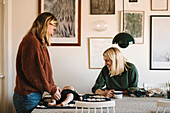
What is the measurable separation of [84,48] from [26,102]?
2072 millimetres

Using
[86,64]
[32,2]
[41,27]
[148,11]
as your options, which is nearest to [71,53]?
[86,64]

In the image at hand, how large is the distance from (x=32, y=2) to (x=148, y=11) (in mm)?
1911

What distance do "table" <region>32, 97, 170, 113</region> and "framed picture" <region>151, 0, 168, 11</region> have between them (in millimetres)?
1821

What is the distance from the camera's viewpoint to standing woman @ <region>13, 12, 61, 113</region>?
2.19 meters

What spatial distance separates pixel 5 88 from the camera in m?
3.92

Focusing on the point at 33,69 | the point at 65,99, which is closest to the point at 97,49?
the point at 65,99

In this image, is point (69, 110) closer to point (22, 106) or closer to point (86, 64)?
point (22, 106)

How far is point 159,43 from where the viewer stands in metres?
4.15

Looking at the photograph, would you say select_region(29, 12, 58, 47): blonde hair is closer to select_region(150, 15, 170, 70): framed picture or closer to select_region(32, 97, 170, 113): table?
select_region(32, 97, 170, 113): table

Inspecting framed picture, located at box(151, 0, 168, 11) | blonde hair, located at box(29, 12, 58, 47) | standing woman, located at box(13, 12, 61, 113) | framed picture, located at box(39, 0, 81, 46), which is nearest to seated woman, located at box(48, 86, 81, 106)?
standing woman, located at box(13, 12, 61, 113)

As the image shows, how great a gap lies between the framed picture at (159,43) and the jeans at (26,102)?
2.44m

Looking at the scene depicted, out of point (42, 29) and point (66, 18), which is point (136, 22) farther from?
point (42, 29)

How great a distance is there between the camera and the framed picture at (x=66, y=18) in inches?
163

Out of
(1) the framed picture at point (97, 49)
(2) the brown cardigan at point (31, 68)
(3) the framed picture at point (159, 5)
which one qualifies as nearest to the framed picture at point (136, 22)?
(3) the framed picture at point (159, 5)
